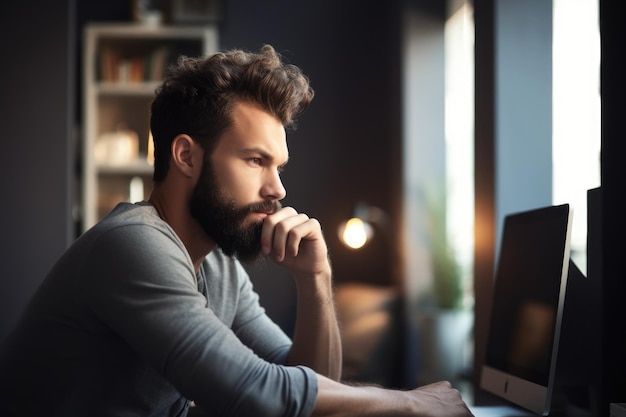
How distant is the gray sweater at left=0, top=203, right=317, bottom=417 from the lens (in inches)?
51.6

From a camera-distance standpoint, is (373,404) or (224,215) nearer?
(373,404)

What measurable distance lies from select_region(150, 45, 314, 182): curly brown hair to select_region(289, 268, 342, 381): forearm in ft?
1.33

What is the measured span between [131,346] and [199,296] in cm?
19

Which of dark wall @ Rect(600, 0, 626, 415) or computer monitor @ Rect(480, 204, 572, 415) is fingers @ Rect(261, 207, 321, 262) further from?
dark wall @ Rect(600, 0, 626, 415)

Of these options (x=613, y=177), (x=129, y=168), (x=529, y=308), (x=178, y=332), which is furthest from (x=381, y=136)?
(x=178, y=332)

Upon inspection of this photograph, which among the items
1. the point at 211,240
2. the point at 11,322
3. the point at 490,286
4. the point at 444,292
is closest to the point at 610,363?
the point at 211,240

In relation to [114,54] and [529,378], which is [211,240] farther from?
[114,54]

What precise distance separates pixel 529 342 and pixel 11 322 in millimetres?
2840

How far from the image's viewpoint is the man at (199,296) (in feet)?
4.37

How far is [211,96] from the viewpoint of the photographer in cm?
178

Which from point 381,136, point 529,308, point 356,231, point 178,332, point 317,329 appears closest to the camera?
point 178,332

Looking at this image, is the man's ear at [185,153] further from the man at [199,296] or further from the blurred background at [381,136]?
the blurred background at [381,136]

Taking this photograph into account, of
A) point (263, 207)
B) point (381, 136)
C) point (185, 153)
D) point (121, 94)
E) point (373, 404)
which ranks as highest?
point (121, 94)

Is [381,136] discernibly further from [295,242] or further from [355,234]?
[295,242]
